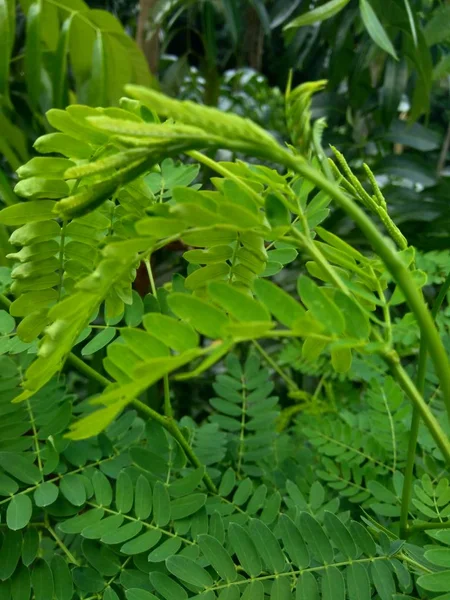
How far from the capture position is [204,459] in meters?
0.36

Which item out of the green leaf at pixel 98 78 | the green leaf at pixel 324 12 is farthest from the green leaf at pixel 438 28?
the green leaf at pixel 98 78

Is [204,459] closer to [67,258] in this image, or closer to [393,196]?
[67,258]

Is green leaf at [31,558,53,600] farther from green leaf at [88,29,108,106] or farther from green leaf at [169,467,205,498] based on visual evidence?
green leaf at [88,29,108,106]

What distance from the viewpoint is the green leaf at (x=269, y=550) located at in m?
0.25

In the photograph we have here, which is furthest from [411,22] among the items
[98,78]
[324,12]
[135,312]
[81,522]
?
[81,522]

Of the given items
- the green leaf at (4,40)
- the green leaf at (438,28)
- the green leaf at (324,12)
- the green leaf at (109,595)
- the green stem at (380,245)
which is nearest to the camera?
the green stem at (380,245)

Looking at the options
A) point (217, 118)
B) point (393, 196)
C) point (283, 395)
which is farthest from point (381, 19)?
point (217, 118)

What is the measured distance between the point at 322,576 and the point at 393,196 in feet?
2.49

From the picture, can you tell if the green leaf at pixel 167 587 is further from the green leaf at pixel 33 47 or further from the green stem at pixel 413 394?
the green leaf at pixel 33 47

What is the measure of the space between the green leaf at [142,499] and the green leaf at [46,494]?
1.7 inches

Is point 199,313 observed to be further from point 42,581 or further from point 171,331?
point 42,581

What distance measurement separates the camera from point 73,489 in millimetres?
305

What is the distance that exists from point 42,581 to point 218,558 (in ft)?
0.33

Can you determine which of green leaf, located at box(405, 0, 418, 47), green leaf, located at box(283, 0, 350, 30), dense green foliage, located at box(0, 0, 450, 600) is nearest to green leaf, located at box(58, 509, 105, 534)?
dense green foliage, located at box(0, 0, 450, 600)
